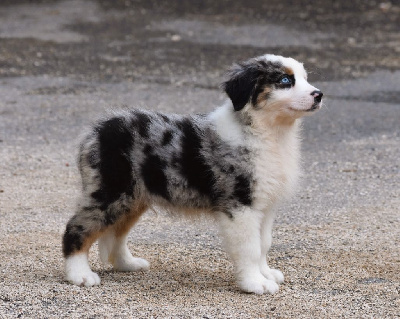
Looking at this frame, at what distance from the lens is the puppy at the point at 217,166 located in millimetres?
5367

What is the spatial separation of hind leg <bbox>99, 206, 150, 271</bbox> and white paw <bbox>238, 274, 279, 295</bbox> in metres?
0.86

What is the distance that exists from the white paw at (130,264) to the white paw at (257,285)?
2.74 ft

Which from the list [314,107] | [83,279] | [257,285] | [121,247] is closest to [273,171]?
[314,107]

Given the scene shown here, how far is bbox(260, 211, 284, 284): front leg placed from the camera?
5.59m

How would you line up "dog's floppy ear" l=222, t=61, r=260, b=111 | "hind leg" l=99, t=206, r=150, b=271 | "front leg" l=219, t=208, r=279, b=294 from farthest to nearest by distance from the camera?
"hind leg" l=99, t=206, r=150, b=271
"dog's floppy ear" l=222, t=61, r=260, b=111
"front leg" l=219, t=208, r=279, b=294

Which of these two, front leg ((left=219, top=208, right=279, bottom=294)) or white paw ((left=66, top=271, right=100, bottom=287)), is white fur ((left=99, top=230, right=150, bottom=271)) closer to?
white paw ((left=66, top=271, right=100, bottom=287))

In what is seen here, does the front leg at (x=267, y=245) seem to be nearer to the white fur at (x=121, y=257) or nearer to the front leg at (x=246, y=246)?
the front leg at (x=246, y=246)

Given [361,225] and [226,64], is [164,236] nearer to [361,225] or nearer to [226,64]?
[361,225]

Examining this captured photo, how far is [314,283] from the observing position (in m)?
5.69

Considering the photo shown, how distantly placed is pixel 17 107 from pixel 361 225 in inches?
235

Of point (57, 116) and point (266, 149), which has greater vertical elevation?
point (266, 149)

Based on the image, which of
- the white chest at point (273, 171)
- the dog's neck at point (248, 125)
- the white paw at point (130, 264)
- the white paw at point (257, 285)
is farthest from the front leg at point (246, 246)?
the white paw at point (130, 264)

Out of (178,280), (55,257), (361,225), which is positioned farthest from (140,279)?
(361,225)

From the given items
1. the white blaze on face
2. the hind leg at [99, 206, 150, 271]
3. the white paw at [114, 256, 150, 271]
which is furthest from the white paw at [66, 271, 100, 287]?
the white blaze on face
